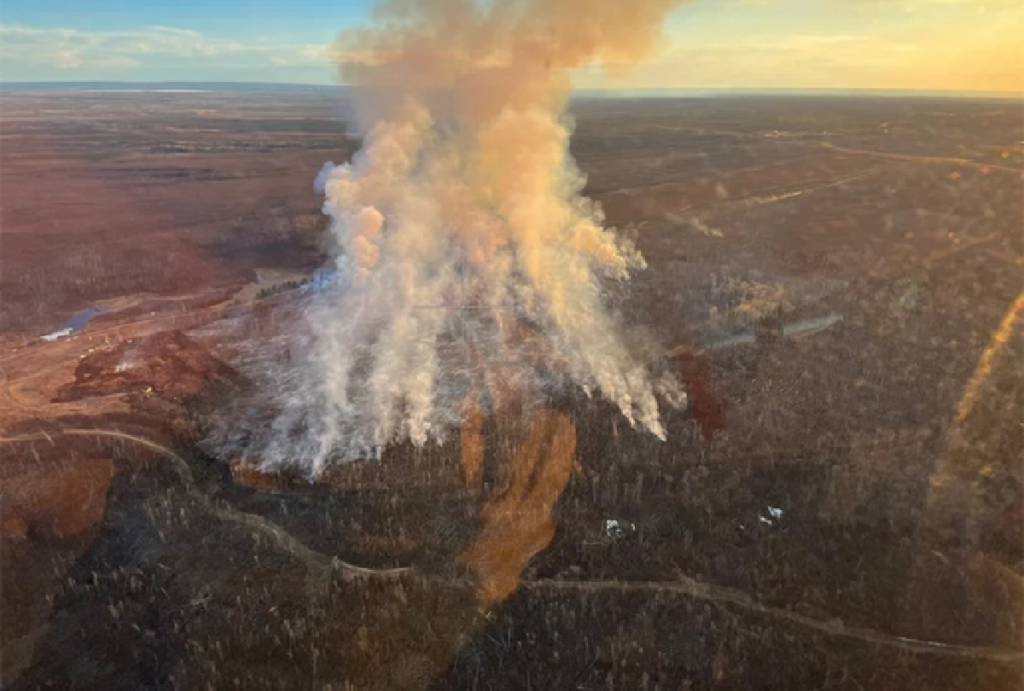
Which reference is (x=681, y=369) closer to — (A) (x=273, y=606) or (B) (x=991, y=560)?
(B) (x=991, y=560)

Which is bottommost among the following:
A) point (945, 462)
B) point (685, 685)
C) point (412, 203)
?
point (685, 685)

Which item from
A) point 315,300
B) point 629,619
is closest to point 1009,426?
point 629,619

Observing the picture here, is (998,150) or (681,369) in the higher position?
(998,150)

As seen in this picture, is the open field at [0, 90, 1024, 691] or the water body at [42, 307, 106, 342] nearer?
the open field at [0, 90, 1024, 691]

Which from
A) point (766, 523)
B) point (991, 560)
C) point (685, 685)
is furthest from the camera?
point (766, 523)

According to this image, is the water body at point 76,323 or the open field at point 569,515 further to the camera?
the water body at point 76,323

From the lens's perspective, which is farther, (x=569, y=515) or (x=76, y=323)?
(x=76, y=323)

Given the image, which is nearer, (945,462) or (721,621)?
(721,621)

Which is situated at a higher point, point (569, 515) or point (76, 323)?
point (76, 323)
